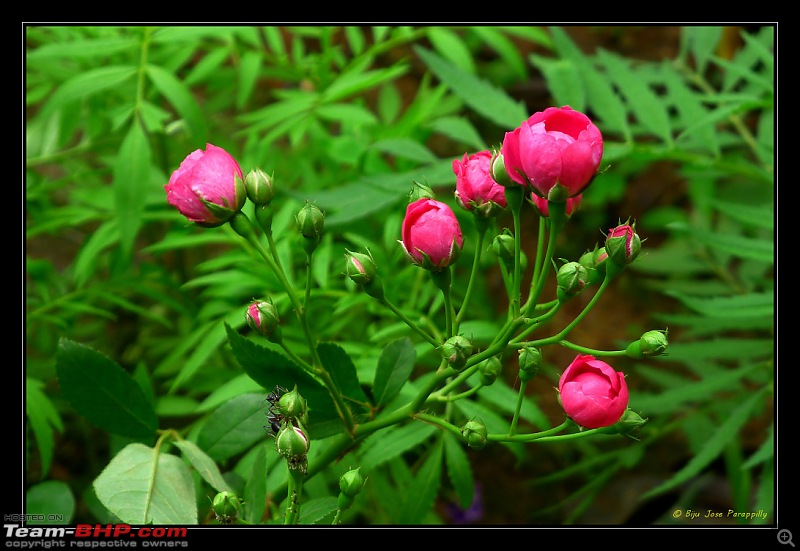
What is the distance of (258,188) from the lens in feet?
2.25

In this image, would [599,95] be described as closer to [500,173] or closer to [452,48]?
[452,48]

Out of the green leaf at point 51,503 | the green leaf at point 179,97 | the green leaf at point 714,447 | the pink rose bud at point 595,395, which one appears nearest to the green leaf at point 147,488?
the green leaf at point 51,503

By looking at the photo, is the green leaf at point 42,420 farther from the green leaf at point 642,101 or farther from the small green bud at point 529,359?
the green leaf at point 642,101

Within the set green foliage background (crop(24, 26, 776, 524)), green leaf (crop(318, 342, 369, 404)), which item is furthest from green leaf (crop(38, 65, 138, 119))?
green leaf (crop(318, 342, 369, 404))

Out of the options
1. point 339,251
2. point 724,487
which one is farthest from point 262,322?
point 724,487

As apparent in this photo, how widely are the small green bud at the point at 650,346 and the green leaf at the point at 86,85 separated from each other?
838mm

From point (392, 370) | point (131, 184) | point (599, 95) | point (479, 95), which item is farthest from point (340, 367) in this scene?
point (599, 95)

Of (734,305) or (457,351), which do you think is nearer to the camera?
(457,351)

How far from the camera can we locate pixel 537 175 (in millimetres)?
613

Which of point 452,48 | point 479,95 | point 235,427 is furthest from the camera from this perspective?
point 452,48

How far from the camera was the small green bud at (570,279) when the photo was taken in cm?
64

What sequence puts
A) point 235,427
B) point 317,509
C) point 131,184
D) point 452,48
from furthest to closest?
1. point 452,48
2. point 131,184
3. point 235,427
4. point 317,509

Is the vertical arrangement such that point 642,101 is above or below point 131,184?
above

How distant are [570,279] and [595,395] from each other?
0.32 feet
